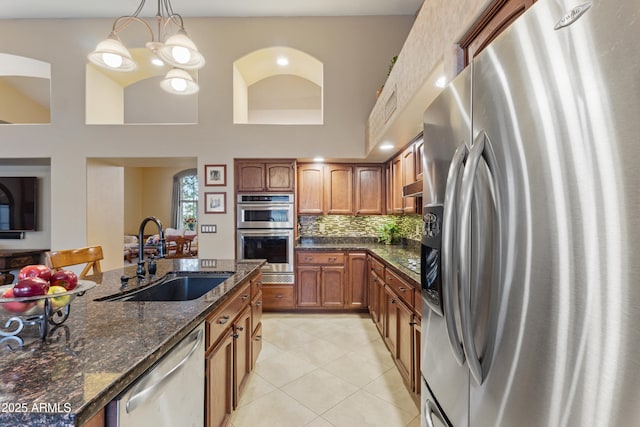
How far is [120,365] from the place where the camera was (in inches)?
31.3

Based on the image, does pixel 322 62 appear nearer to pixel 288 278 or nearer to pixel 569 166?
pixel 288 278

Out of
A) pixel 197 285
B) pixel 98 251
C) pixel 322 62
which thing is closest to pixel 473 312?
pixel 197 285

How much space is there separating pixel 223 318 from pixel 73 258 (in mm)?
1520

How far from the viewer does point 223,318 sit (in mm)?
1536

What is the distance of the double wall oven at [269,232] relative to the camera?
385 cm

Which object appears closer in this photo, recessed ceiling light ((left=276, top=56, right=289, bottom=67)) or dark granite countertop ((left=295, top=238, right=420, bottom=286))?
dark granite countertop ((left=295, top=238, right=420, bottom=286))

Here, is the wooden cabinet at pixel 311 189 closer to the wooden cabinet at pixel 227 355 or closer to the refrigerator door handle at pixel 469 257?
the wooden cabinet at pixel 227 355

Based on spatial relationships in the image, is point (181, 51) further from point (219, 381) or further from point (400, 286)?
point (400, 286)

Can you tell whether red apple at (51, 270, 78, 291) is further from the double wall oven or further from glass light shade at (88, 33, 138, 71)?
the double wall oven

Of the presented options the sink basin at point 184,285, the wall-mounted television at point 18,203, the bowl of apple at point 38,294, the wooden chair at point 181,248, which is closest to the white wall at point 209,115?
the wall-mounted television at point 18,203

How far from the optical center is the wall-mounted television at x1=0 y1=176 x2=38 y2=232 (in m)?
4.69

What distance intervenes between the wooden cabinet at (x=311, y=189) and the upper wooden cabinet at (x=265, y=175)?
272 millimetres

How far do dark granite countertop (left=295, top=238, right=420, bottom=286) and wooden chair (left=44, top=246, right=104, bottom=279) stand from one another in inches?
83.9

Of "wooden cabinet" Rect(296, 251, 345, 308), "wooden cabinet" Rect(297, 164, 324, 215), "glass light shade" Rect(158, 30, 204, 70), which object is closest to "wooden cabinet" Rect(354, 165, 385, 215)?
"wooden cabinet" Rect(297, 164, 324, 215)
